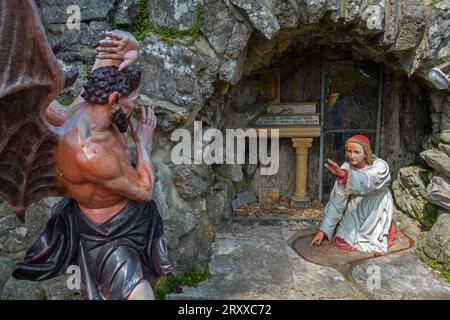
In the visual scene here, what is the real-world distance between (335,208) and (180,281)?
1.83m

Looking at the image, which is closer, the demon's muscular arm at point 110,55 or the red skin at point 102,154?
the red skin at point 102,154

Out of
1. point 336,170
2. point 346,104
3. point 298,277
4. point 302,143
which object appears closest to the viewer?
point 298,277

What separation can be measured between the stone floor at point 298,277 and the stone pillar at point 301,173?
3.64 ft

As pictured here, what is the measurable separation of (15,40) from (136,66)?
1913 mm

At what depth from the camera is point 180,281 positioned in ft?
10.9

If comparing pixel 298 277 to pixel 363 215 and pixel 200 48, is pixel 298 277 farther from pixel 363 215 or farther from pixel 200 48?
pixel 200 48

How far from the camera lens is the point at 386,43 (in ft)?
13.0

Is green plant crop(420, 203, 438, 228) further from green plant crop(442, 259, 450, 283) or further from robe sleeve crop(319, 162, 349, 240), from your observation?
robe sleeve crop(319, 162, 349, 240)

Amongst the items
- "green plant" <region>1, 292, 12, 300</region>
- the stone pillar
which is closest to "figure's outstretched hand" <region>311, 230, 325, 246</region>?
the stone pillar

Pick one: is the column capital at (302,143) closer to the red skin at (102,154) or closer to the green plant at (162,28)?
the green plant at (162,28)

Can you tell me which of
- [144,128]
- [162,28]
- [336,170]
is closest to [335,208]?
[336,170]

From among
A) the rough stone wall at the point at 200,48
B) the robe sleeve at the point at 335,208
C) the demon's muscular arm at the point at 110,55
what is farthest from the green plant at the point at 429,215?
the demon's muscular arm at the point at 110,55

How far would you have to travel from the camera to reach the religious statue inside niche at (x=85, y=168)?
154 centimetres

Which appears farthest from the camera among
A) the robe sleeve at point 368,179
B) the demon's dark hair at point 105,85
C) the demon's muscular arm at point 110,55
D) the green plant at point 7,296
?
the robe sleeve at point 368,179
